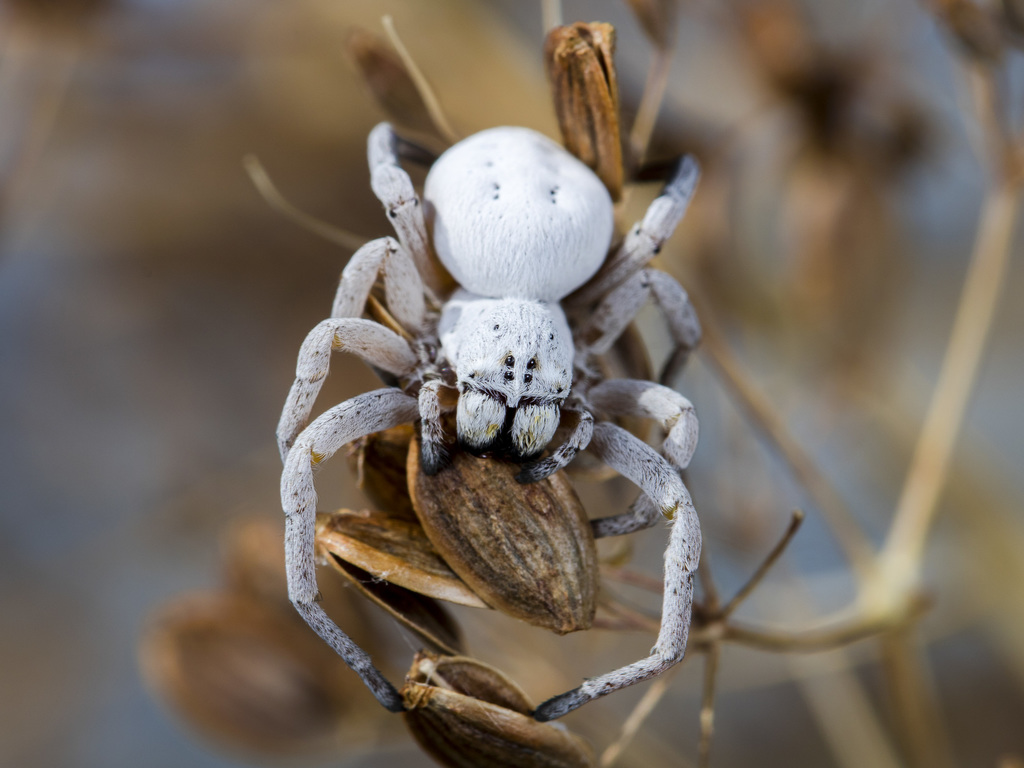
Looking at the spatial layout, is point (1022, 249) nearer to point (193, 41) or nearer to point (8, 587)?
point (193, 41)

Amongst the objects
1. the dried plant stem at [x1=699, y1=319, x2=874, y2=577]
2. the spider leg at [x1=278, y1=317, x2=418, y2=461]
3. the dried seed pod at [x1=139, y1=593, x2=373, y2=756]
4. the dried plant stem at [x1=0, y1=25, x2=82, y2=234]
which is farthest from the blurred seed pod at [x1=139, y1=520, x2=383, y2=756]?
the dried plant stem at [x1=0, y1=25, x2=82, y2=234]

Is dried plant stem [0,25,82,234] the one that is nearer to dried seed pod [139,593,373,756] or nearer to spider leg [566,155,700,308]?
dried seed pod [139,593,373,756]

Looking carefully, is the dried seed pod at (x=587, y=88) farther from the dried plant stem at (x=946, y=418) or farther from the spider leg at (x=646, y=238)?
the dried plant stem at (x=946, y=418)

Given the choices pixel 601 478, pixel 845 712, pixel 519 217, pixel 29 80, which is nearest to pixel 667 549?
pixel 601 478

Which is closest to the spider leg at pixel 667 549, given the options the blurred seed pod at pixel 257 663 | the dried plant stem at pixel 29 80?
the blurred seed pod at pixel 257 663

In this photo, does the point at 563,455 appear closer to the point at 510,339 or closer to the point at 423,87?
the point at 510,339

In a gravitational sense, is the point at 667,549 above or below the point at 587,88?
below

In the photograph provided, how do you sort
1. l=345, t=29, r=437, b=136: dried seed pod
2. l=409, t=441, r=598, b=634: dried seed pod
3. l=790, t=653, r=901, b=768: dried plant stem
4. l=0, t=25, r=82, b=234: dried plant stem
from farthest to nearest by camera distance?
l=0, t=25, r=82, b=234: dried plant stem
l=790, t=653, r=901, b=768: dried plant stem
l=345, t=29, r=437, b=136: dried seed pod
l=409, t=441, r=598, b=634: dried seed pod
